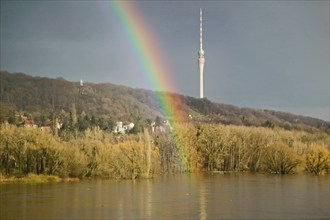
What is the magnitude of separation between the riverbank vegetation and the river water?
1834cm

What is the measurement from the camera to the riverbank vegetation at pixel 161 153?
8419 cm

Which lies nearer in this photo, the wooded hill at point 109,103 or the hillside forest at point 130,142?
the hillside forest at point 130,142

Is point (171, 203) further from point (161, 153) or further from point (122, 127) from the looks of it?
point (122, 127)

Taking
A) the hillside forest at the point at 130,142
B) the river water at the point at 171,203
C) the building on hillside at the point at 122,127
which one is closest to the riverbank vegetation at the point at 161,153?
the hillside forest at the point at 130,142

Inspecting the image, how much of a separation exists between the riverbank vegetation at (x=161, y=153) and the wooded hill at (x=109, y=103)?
4132cm

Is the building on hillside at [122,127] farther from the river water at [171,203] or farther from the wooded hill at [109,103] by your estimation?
the river water at [171,203]

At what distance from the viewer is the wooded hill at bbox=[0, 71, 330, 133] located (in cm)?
16250

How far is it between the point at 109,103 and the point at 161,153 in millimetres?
77448

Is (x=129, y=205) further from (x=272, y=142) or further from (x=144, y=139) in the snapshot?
(x=272, y=142)

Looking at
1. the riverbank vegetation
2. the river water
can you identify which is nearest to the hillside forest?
the riverbank vegetation

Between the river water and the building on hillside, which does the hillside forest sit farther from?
the river water

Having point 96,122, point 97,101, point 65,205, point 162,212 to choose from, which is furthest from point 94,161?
point 97,101

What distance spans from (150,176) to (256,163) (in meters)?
27.9

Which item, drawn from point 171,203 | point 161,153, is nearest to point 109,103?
point 161,153
